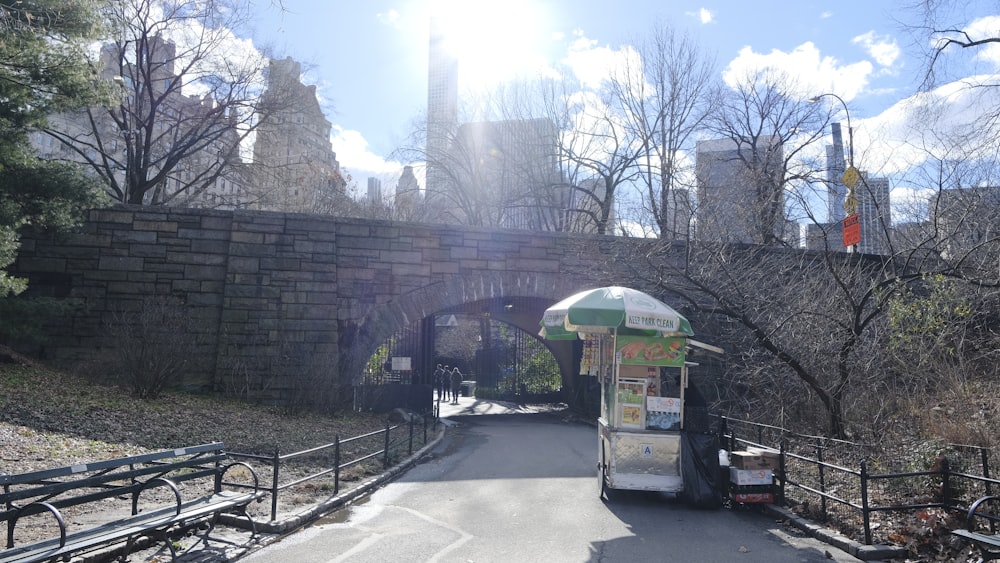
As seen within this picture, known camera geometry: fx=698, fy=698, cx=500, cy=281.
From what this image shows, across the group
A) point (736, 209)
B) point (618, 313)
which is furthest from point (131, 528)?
point (736, 209)

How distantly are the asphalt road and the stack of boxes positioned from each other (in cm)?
23

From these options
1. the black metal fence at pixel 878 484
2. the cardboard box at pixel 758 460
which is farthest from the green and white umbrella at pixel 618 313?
the black metal fence at pixel 878 484

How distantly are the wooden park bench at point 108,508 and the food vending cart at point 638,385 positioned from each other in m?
4.48

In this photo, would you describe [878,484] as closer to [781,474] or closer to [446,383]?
[781,474]

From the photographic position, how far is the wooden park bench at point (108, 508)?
5090 millimetres

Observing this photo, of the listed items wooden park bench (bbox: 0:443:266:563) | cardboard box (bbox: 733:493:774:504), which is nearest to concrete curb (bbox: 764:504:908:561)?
cardboard box (bbox: 733:493:774:504)

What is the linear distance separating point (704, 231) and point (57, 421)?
41.1 ft

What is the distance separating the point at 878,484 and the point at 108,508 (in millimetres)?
9199

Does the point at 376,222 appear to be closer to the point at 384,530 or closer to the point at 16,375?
the point at 16,375

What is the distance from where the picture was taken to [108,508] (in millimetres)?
7523

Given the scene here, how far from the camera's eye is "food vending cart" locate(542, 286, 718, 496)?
9.00m

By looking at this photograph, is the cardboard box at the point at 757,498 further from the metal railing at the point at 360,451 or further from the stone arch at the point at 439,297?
the stone arch at the point at 439,297

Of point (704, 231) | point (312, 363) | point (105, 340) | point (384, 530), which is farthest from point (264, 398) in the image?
point (704, 231)

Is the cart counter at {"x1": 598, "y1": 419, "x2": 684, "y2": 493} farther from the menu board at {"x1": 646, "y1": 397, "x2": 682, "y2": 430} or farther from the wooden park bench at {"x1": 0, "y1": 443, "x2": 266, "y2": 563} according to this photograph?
the wooden park bench at {"x1": 0, "y1": 443, "x2": 266, "y2": 563}
